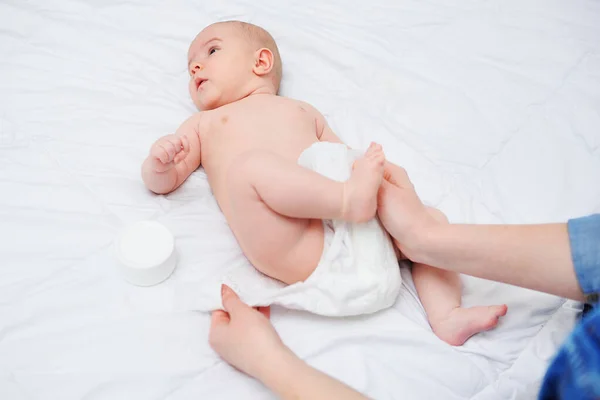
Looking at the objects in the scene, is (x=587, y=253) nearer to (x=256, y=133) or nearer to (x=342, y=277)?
(x=342, y=277)

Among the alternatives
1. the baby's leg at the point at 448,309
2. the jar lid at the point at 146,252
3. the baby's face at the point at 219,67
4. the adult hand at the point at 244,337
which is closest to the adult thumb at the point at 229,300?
the adult hand at the point at 244,337

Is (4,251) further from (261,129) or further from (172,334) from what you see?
(261,129)

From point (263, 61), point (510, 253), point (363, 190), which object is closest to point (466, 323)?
point (510, 253)

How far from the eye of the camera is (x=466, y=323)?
1.00 meters

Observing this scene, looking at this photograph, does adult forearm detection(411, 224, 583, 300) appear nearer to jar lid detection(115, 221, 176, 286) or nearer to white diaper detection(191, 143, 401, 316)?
white diaper detection(191, 143, 401, 316)

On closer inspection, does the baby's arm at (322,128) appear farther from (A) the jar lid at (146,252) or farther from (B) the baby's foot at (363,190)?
(A) the jar lid at (146,252)

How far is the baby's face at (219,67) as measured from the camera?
1316 mm

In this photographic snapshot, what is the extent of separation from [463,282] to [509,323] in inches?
4.5

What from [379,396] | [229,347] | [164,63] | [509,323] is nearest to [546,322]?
[509,323]

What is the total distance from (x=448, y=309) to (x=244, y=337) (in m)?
0.38

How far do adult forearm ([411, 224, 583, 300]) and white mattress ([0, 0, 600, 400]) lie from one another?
145 millimetres

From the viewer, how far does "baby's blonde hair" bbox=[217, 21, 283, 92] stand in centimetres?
138

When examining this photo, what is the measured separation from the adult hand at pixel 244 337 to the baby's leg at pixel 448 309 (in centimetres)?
30

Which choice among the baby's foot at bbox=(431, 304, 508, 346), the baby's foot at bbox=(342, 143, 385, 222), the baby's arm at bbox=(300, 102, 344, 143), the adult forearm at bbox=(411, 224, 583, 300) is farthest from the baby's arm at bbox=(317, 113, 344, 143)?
the baby's foot at bbox=(431, 304, 508, 346)
